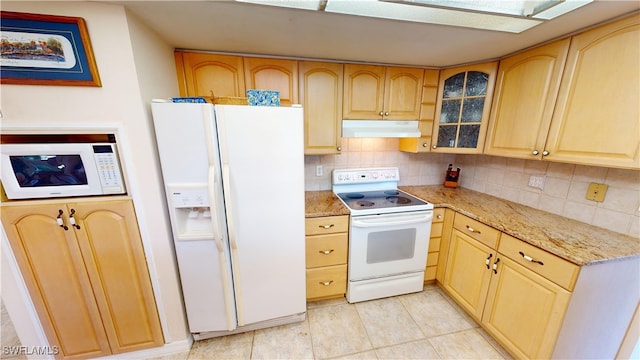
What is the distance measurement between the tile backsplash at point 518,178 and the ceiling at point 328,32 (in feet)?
2.93

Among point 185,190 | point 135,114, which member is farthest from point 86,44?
point 185,190

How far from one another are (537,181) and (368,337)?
1847 millimetres

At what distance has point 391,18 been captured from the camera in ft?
3.72

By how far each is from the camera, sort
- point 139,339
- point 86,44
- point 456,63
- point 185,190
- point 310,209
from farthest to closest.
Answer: point 456,63 < point 310,209 < point 139,339 < point 185,190 < point 86,44

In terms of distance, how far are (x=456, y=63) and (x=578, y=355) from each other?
2192 millimetres

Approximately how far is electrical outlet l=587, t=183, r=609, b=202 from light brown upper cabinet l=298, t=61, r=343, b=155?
1.77 m

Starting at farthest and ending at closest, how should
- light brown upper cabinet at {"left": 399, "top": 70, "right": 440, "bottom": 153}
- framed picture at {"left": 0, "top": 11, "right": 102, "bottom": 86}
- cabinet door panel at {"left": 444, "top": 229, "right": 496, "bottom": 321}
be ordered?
light brown upper cabinet at {"left": 399, "top": 70, "right": 440, "bottom": 153}, cabinet door panel at {"left": 444, "top": 229, "right": 496, "bottom": 321}, framed picture at {"left": 0, "top": 11, "right": 102, "bottom": 86}

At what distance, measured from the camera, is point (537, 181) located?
5.57 ft

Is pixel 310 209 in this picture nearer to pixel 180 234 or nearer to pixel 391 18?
pixel 180 234

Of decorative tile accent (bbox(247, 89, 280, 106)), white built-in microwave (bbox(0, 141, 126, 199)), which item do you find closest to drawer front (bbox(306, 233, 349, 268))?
decorative tile accent (bbox(247, 89, 280, 106))

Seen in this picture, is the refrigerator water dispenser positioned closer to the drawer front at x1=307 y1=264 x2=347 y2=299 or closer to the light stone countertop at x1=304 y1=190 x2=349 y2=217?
the light stone countertop at x1=304 y1=190 x2=349 y2=217

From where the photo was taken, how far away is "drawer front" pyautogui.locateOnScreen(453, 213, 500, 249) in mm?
1471

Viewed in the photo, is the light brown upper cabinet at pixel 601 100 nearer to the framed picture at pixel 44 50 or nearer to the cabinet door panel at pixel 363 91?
the cabinet door panel at pixel 363 91

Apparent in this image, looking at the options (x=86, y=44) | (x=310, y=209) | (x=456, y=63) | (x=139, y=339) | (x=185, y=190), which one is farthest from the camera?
(x=456, y=63)
